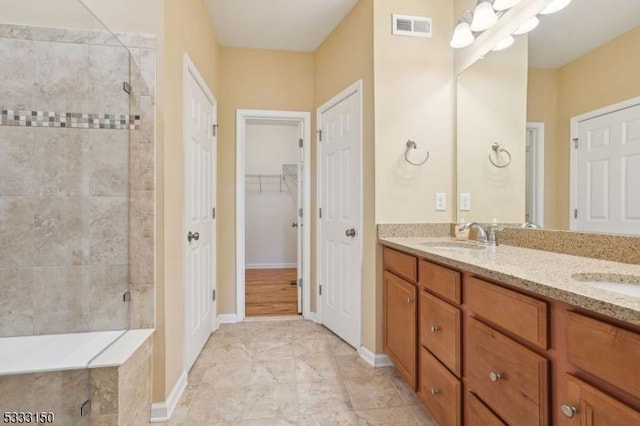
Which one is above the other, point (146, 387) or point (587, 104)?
point (587, 104)

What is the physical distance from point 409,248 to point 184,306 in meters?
1.45

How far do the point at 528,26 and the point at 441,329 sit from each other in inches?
66.4

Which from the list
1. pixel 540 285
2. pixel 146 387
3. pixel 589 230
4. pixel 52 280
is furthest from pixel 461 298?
pixel 52 280

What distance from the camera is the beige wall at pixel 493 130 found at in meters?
1.77

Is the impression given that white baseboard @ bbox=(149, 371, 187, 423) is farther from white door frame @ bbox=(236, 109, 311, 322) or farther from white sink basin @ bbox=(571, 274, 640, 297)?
white sink basin @ bbox=(571, 274, 640, 297)

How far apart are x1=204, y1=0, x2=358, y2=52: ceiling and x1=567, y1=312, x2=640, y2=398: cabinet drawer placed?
2.48 metres

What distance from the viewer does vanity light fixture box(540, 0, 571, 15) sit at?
144 cm

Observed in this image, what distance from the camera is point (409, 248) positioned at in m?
1.66

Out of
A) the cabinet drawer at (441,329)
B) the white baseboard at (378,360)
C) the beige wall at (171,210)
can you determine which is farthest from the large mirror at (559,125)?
the beige wall at (171,210)

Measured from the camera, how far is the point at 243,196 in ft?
9.64

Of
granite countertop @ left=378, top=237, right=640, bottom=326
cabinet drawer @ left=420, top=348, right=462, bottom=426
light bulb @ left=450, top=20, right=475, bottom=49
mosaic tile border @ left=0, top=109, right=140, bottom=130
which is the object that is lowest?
cabinet drawer @ left=420, top=348, right=462, bottom=426

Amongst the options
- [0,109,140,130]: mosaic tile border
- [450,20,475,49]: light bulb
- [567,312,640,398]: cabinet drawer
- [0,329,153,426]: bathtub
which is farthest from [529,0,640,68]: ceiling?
[0,329,153,426]: bathtub

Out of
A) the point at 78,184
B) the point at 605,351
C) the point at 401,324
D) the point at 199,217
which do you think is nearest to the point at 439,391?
the point at 401,324

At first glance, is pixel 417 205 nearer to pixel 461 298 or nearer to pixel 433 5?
pixel 461 298
